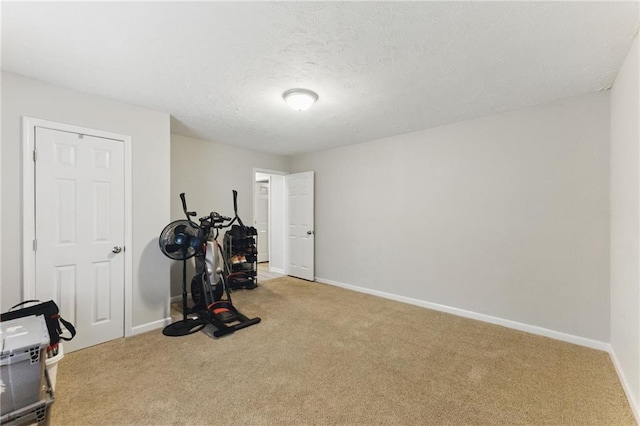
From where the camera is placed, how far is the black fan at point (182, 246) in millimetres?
2879

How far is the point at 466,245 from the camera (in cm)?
335

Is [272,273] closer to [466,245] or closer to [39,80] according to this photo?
[466,245]

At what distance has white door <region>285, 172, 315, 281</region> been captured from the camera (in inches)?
199

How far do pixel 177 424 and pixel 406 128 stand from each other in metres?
3.70

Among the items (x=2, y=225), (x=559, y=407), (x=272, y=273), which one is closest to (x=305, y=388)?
(x=559, y=407)

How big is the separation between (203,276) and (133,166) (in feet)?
4.58

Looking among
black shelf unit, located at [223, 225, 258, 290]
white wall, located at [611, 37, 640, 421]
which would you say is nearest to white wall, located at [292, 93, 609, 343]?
white wall, located at [611, 37, 640, 421]

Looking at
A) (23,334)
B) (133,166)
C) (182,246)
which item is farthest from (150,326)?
(133,166)

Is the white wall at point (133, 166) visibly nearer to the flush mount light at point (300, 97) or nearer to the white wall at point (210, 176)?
the white wall at point (210, 176)

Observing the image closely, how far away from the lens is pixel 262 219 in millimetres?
7059

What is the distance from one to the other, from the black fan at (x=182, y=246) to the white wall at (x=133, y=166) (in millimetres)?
198

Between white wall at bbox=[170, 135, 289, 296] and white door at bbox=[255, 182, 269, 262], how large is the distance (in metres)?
1.92

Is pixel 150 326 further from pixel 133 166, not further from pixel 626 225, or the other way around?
pixel 626 225

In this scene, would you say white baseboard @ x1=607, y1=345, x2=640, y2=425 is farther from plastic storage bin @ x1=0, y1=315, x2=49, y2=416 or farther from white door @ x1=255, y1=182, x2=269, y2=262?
white door @ x1=255, y1=182, x2=269, y2=262
